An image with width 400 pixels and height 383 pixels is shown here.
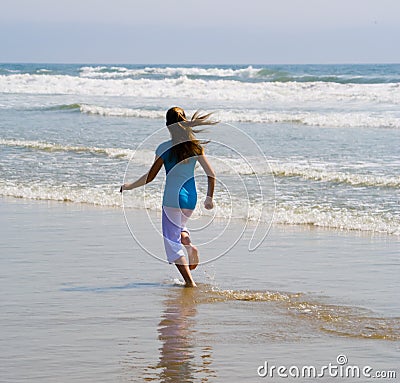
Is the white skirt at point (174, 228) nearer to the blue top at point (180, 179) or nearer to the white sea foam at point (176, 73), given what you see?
the blue top at point (180, 179)

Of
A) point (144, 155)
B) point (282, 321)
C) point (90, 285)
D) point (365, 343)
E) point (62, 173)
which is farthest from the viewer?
point (144, 155)

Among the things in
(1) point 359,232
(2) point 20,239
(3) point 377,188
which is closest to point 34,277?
(2) point 20,239

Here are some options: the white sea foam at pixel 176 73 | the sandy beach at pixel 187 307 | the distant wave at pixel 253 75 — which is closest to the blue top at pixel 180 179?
the sandy beach at pixel 187 307

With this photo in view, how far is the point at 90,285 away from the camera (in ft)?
23.6

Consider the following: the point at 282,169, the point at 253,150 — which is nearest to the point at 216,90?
the point at 253,150

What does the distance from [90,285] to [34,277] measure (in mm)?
531

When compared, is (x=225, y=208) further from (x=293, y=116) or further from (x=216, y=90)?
(x=216, y=90)

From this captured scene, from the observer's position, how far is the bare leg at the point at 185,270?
282 inches

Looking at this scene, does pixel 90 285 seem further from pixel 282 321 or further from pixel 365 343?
pixel 365 343

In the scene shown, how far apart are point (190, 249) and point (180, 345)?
1793mm

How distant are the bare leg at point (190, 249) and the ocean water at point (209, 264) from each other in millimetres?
252

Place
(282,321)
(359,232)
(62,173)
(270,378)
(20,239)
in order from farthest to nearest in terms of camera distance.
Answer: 1. (62,173)
2. (359,232)
3. (20,239)
4. (282,321)
5. (270,378)

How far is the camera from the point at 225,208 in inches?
432

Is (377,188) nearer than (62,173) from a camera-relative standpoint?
Yes
